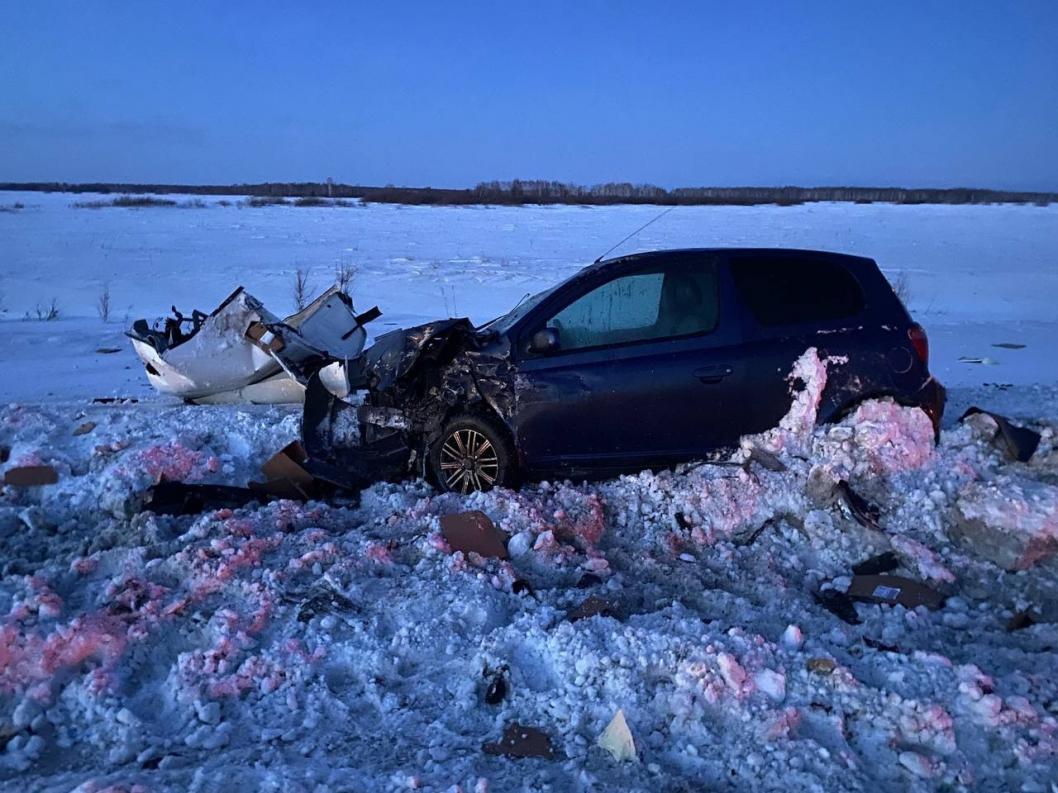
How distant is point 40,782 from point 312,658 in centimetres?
113

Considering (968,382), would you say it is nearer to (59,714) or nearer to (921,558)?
(921,558)

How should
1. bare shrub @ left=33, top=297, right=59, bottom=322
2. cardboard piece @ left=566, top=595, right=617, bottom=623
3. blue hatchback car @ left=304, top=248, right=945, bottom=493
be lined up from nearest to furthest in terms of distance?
cardboard piece @ left=566, top=595, right=617, bottom=623 < blue hatchback car @ left=304, top=248, right=945, bottom=493 < bare shrub @ left=33, top=297, right=59, bottom=322

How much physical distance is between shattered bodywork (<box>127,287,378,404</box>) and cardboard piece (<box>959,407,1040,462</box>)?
5.54 m

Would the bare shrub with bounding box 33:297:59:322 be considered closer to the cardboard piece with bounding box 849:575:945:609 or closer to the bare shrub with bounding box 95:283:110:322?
the bare shrub with bounding box 95:283:110:322

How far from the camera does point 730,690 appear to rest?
11.4ft

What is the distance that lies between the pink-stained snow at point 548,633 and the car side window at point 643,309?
829 millimetres

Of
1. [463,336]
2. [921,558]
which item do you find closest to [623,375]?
[463,336]

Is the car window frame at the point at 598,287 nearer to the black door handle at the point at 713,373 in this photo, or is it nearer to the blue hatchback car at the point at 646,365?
the blue hatchback car at the point at 646,365

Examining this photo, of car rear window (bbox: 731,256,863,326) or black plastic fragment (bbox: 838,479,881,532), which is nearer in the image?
black plastic fragment (bbox: 838,479,881,532)

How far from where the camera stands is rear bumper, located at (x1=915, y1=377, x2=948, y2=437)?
226 inches

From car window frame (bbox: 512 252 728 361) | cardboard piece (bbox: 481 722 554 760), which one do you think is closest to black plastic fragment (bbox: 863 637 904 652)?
cardboard piece (bbox: 481 722 554 760)

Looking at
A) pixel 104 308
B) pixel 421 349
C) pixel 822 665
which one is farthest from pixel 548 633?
pixel 104 308

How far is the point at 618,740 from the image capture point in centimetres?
327

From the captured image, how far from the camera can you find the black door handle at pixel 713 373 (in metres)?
5.53
